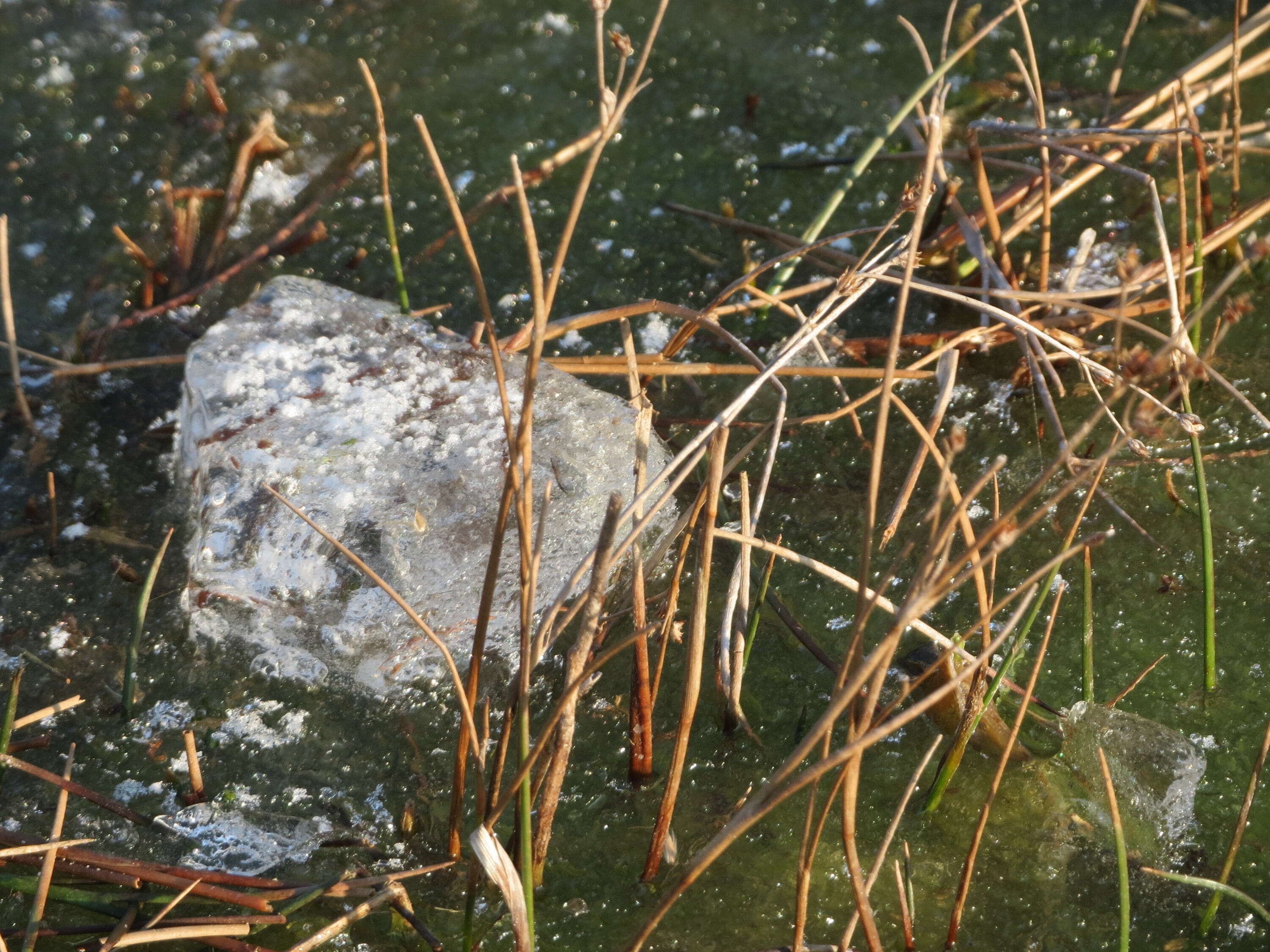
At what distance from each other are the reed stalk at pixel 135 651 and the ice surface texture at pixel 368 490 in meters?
0.12

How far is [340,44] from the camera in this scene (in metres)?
3.03

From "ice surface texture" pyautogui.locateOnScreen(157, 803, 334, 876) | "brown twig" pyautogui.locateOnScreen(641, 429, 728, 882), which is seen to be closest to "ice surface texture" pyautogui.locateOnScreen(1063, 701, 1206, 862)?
"brown twig" pyautogui.locateOnScreen(641, 429, 728, 882)

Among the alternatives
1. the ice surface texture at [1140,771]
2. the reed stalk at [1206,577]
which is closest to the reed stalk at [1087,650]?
the ice surface texture at [1140,771]

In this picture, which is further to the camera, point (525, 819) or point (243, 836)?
point (243, 836)

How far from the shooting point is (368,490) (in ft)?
5.55

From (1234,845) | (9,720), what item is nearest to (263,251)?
(9,720)

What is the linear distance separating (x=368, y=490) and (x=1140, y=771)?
121 cm

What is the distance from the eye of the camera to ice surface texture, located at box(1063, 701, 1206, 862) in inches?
56.1

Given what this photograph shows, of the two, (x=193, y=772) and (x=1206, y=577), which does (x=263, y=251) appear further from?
(x=1206, y=577)

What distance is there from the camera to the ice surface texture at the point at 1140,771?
4.68 ft

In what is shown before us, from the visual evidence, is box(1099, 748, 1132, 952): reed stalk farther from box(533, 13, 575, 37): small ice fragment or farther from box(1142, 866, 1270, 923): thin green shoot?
box(533, 13, 575, 37): small ice fragment

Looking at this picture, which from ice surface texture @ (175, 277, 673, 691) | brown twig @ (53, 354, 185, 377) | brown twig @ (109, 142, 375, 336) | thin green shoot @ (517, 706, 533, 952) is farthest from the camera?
brown twig @ (109, 142, 375, 336)

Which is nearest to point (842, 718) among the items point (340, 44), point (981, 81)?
point (981, 81)

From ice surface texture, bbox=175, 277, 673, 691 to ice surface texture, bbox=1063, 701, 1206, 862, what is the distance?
0.75 meters
